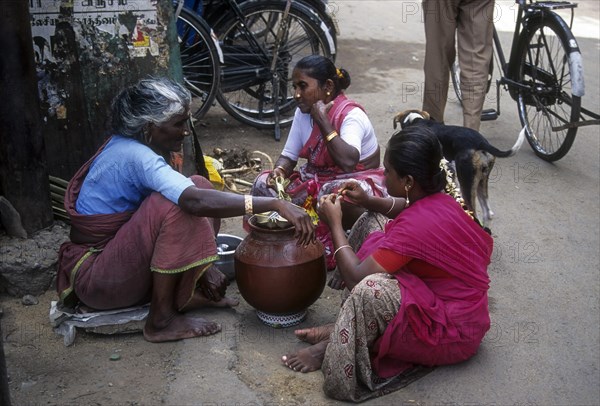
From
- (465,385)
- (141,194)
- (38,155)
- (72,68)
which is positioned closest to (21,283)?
(38,155)

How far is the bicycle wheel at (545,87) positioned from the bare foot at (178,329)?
11.1 feet

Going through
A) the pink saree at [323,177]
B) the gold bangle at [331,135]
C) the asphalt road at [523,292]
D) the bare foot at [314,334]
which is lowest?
the asphalt road at [523,292]

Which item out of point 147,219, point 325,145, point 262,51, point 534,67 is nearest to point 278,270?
point 147,219

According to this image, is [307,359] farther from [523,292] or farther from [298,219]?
[523,292]

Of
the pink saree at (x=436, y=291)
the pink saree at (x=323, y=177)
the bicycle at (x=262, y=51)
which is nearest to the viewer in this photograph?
the pink saree at (x=436, y=291)

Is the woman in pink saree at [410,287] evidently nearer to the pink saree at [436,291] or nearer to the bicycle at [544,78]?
the pink saree at [436,291]

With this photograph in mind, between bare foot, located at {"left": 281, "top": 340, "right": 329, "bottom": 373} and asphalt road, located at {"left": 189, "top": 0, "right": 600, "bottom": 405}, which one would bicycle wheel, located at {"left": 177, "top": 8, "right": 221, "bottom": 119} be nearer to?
asphalt road, located at {"left": 189, "top": 0, "right": 600, "bottom": 405}

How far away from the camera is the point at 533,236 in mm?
4934

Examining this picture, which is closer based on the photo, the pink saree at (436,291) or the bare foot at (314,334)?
the pink saree at (436,291)

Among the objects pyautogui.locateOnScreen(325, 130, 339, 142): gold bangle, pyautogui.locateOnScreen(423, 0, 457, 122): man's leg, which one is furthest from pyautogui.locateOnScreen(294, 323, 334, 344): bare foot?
pyautogui.locateOnScreen(423, 0, 457, 122): man's leg

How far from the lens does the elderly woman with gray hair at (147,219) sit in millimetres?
3357

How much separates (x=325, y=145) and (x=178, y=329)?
1298mm

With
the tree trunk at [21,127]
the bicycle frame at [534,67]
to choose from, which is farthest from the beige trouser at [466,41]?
the tree trunk at [21,127]

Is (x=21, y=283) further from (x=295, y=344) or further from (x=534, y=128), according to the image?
(x=534, y=128)
